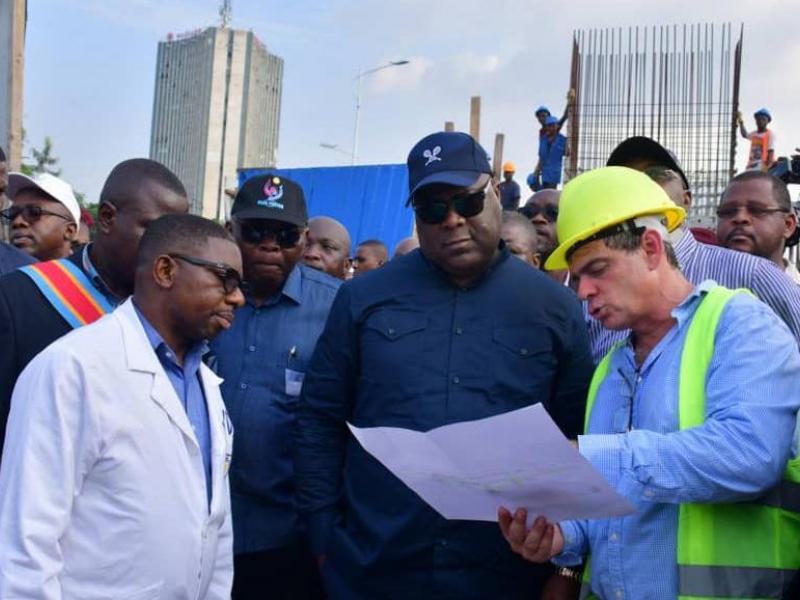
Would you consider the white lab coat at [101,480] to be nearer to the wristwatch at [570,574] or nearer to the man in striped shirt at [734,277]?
the wristwatch at [570,574]

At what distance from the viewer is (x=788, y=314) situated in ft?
11.8

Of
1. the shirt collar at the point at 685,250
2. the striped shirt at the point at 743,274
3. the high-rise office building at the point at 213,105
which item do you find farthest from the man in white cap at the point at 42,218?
the high-rise office building at the point at 213,105

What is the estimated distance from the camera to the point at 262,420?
381 centimetres

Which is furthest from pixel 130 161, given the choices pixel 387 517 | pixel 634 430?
pixel 634 430

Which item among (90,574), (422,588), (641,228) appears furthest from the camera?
(422,588)

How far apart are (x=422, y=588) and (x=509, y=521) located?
67cm

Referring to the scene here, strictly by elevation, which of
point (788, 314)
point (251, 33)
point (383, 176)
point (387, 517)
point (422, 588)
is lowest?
point (422, 588)

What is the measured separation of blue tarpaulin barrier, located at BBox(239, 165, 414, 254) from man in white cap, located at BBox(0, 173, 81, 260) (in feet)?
21.5

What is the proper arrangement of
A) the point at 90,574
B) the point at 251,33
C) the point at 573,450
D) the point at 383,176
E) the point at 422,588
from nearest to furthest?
the point at 573,450 → the point at 90,574 → the point at 422,588 → the point at 383,176 → the point at 251,33

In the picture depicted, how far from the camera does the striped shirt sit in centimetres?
359

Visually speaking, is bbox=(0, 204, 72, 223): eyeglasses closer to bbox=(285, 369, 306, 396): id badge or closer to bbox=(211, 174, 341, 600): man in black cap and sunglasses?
Answer: bbox=(211, 174, 341, 600): man in black cap and sunglasses

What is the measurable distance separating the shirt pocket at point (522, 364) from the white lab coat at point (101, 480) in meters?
1.04

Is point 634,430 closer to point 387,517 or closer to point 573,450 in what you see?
point 573,450

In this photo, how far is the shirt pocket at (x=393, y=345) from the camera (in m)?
3.26
